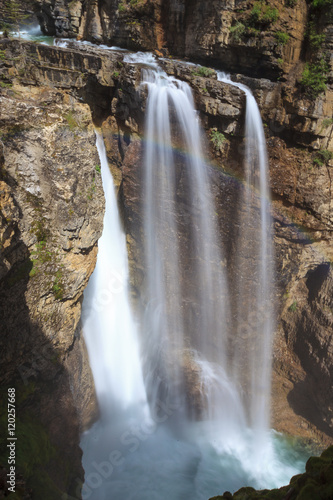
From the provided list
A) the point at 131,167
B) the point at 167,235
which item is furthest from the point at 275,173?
the point at 131,167

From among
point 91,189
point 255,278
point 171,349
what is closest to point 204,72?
point 91,189

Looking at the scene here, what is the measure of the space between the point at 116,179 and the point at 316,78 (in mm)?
8407

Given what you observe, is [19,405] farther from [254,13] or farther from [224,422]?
[254,13]

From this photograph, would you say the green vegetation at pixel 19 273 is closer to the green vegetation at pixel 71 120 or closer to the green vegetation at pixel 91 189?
the green vegetation at pixel 91 189

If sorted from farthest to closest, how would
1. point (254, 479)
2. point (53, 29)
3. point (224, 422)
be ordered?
point (53, 29)
point (224, 422)
point (254, 479)

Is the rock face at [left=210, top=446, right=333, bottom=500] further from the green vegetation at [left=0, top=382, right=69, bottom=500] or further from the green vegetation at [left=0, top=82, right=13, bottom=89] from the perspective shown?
the green vegetation at [left=0, top=82, right=13, bottom=89]

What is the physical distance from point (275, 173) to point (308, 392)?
9409mm

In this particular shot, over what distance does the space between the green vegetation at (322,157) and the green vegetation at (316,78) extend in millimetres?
1972

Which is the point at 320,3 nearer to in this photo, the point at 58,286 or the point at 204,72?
the point at 204,72

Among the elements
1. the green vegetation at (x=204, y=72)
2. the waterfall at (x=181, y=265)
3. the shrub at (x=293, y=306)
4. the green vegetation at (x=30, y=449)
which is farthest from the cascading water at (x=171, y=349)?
the green vegetation at (x=30, y=449)

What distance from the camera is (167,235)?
12.2m

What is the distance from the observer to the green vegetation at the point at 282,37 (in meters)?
10.8

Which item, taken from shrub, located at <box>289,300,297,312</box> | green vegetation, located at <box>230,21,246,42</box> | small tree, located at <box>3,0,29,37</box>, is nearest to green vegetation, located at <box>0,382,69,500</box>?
shrub, located at <box>289,300,297,312</box>

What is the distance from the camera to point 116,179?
12.9m
